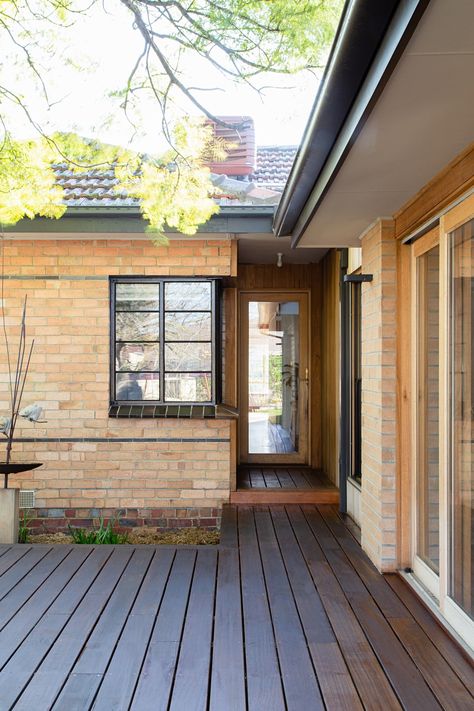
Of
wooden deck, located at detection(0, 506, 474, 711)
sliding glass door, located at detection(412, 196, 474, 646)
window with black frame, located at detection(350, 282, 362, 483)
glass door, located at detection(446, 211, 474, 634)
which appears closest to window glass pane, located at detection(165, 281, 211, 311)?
window with black frame, located at detection(350, 282, 362, 483)

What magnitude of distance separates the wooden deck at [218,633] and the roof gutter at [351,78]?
6.92 feet

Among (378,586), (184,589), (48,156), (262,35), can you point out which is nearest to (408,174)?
(262,35)

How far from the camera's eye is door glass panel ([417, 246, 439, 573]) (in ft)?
10.2

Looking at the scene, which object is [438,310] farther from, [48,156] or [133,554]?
[133,554]

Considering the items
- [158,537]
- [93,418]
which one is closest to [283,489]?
[158,537]

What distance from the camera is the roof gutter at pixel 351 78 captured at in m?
1.55

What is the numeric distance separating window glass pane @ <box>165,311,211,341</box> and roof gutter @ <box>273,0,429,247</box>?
2449 millimetres

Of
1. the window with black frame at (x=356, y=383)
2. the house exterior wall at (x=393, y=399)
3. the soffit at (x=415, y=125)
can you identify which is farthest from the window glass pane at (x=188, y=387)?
the soffit at (x=415, y=125)

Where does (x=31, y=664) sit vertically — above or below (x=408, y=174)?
below

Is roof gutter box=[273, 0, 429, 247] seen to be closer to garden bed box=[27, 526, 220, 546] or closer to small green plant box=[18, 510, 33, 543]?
garden bed box=[27, 526, 220, 546]

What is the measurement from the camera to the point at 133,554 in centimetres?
403

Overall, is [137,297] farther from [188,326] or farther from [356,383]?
[356,383]

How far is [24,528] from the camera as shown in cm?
490

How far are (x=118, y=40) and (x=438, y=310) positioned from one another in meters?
2.06
